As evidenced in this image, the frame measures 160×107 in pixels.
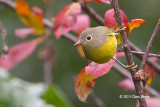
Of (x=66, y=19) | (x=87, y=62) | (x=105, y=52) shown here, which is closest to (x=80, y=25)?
(x=66, y=19)

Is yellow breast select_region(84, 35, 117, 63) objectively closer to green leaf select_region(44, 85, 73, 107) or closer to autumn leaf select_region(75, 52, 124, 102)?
autumn leaf select_region(75, 52, 124, 102)

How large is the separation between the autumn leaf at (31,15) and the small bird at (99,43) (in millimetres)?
536

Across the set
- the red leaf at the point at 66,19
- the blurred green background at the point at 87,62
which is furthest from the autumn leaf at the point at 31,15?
the blurred green background at the point at 87,62

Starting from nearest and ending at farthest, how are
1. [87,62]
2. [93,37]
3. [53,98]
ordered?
[93,37] → [53,98] → [87,62]

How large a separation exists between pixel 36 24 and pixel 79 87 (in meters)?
0.69

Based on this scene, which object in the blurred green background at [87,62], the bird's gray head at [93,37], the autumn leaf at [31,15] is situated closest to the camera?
the bird's gray head at [93,37]

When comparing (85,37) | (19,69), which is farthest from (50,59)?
(19,69)

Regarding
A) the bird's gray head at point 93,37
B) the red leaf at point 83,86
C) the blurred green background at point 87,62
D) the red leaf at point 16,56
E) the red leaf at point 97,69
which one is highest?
the bird's gray head at point 93,37

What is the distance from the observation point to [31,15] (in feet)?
5.34

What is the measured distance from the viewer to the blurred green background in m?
3.05

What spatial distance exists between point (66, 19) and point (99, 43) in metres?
0.32

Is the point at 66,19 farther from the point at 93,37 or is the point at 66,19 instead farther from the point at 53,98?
the point at 53,98

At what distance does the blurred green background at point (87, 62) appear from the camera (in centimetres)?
305

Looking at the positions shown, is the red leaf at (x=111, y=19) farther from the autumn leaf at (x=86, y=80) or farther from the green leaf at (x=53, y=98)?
the green leaf at (x=53, y=98)
